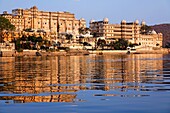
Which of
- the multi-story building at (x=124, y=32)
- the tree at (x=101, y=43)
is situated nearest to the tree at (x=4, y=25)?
the tree at (x=101, y=43)

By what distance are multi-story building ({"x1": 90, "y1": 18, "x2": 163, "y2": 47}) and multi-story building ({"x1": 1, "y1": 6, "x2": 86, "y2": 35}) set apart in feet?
20.5

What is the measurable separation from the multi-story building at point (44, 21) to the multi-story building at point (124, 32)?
6.24 m

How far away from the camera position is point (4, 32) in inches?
4129

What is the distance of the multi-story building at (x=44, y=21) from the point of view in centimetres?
12694

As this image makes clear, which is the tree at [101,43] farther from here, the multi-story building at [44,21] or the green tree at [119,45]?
the multi-story building at [44,21]

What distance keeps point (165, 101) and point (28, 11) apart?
12335 centimetres

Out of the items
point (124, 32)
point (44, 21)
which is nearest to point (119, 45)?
point (44, 21)

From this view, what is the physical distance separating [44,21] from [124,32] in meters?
34.0

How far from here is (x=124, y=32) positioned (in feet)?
513

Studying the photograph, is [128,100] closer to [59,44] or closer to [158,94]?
[158,94]

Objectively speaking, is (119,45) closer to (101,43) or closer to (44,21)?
(101,43)

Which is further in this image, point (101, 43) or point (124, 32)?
point (124, 32)

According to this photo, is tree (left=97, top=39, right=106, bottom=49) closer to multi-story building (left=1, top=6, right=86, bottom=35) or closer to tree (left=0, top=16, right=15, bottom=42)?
multi-story building (left=1, top=6, right=86, bottom=35)

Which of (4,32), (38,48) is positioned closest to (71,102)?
(38,48)
